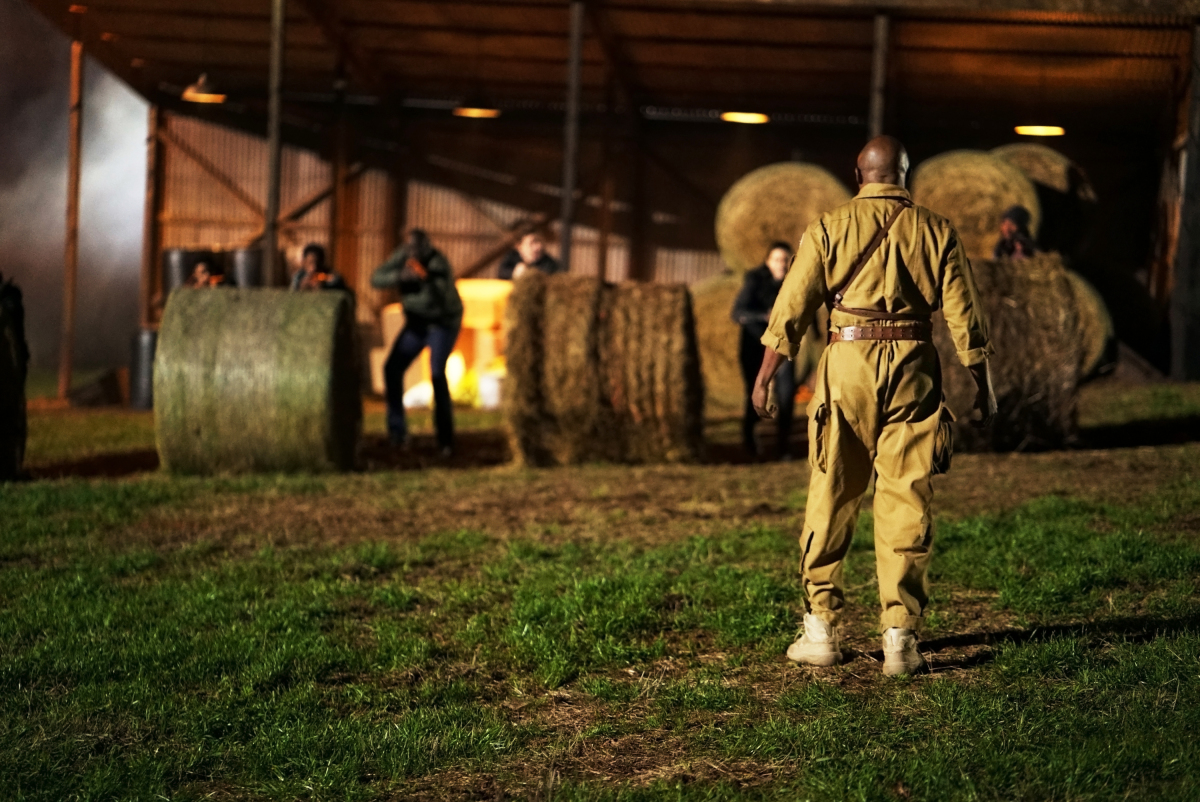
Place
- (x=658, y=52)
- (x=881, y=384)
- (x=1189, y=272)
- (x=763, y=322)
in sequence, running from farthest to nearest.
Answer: (x=658, y=52) < (x=1189, y=272) < (x=763, y=322) < (x=881, y=384)

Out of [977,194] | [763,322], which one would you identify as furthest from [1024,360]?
[977,194]

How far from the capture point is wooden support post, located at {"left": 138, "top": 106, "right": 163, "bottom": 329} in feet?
76.3

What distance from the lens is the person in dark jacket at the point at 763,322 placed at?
11578 mm

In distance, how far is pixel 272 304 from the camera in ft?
35.2

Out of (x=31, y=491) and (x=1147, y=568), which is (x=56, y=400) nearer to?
(x=31, y=491)

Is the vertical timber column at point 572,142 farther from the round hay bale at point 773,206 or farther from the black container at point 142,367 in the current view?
the black container at point 142,367

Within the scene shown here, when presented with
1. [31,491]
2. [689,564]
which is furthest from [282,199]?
[689,564]

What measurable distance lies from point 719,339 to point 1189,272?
5.50 metres

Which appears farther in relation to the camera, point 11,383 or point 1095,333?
point 1095,333

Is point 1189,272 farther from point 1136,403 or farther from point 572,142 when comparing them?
point 572,142

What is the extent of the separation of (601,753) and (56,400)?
52.0 feet

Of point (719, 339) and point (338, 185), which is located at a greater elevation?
point (338, 185)

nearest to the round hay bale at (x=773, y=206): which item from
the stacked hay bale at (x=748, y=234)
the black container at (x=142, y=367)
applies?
the stacked hay bale at (x=748, y=234)

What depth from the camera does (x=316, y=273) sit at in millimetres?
12766
